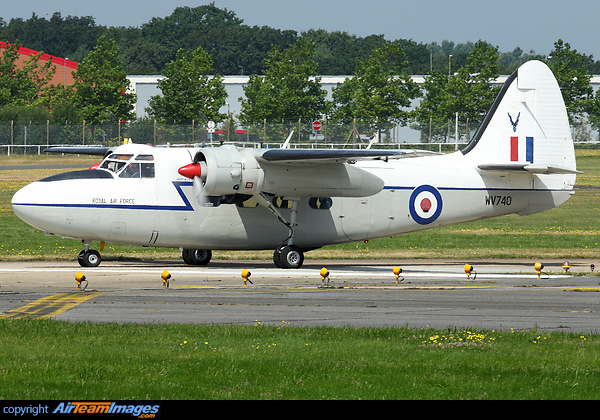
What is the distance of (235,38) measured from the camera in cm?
19025

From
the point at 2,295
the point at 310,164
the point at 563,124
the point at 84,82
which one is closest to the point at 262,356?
the point at 2,295

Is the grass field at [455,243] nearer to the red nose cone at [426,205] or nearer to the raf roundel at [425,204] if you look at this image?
the raf roundel at [425,204]

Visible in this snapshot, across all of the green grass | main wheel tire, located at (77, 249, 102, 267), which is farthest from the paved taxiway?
the green grass

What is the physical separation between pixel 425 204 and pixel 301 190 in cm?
505

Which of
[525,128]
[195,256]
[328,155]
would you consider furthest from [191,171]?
[525,128]

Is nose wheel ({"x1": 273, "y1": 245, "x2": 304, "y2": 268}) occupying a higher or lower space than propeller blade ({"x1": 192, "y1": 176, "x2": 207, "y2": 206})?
lower

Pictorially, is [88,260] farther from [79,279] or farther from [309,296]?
[309,296]

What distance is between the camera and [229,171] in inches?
898

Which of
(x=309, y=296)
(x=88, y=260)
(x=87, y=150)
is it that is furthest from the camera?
(x=87, y=150)

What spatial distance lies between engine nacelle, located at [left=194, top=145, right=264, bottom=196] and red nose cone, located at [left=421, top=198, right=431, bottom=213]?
6.54 metres

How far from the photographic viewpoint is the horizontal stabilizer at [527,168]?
85.0 ft

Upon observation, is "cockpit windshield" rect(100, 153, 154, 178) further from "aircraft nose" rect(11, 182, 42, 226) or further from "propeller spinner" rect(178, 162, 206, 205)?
"aircraft nose" rect(11, 182, 42, 226)

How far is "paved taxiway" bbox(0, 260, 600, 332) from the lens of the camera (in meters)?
15.7
